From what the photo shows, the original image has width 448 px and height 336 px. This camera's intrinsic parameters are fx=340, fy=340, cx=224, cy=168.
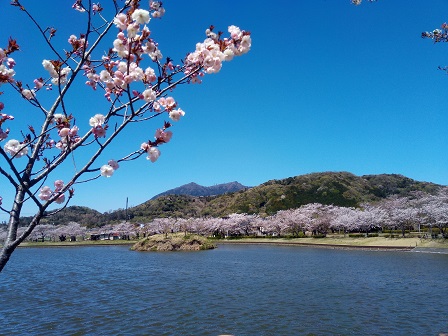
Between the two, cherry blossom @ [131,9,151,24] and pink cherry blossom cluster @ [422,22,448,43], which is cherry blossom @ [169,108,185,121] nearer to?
cherry blossom @ [131,9,151,24]

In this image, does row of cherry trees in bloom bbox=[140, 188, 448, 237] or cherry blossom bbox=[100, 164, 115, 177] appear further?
row of cherry trees in bloom bbox=[140, 188, 448, 237]

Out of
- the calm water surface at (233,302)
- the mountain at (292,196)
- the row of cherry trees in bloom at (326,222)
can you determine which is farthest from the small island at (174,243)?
the mountain at (292,196)

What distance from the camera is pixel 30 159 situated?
10.5 ft

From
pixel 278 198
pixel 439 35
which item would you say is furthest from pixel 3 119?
pixel 278 198

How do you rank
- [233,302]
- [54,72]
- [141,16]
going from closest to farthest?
[141,16], [54,72], [233,302]

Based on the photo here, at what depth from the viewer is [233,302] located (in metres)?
13.3

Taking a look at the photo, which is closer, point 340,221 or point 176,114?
point 176,114

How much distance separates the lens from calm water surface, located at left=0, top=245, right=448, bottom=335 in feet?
33.4

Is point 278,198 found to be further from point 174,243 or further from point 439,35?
point 439,35

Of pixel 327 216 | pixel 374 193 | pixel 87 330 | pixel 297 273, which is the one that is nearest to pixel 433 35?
pixel 87 330

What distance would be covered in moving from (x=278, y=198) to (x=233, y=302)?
109m

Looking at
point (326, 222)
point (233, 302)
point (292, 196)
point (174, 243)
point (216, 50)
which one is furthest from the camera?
point (292, 196)

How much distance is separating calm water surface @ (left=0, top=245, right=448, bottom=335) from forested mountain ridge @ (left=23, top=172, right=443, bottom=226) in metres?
90.2

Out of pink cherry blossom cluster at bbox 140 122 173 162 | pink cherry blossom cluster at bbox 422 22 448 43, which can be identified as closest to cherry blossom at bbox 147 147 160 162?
pink cherry blossom cluster at bbox 140 122 173 162
